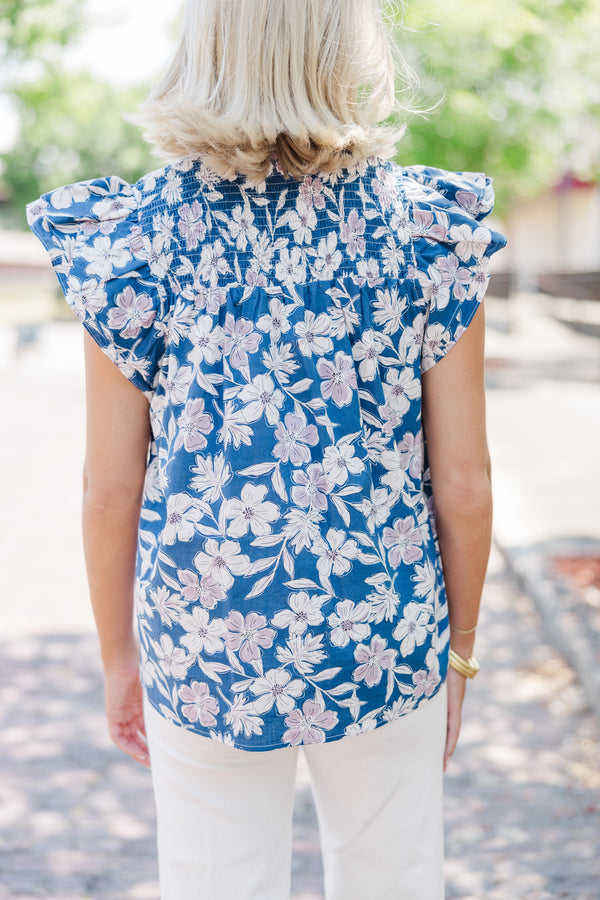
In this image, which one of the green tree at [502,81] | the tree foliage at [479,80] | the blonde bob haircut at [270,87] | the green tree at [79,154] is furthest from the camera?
the green tree at [79,154]

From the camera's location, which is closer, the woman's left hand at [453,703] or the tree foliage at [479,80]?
the woman's left hand at [453,703]

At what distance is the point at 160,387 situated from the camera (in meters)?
1.37

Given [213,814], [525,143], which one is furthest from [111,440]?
[525,143]

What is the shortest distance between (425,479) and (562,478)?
667 cm

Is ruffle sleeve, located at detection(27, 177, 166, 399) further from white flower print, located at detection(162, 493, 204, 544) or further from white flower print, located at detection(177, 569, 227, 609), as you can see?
white flower print, located at detection(177, 569, 227, 609)

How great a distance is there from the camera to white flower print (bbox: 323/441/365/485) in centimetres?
130

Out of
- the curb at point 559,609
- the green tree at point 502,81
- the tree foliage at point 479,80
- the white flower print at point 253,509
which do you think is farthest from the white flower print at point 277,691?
the green tree at point 502,81

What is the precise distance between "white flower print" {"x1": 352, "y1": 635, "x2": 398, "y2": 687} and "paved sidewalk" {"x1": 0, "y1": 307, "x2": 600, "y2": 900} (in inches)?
68.2

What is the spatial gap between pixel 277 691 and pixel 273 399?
432 millimetres

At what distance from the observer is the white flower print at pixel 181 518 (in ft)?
4.31

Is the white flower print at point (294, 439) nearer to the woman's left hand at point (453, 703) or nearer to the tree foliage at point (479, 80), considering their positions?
the woman's left hand at point (453, 703)

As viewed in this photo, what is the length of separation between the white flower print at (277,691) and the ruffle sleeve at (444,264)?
0.52 m

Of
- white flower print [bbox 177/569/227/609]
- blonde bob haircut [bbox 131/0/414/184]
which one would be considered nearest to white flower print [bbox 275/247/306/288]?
blonde bob haircut [bbox 131/0/414/184]

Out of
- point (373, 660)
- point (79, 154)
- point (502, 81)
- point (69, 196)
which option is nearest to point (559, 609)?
point (373, 660)
